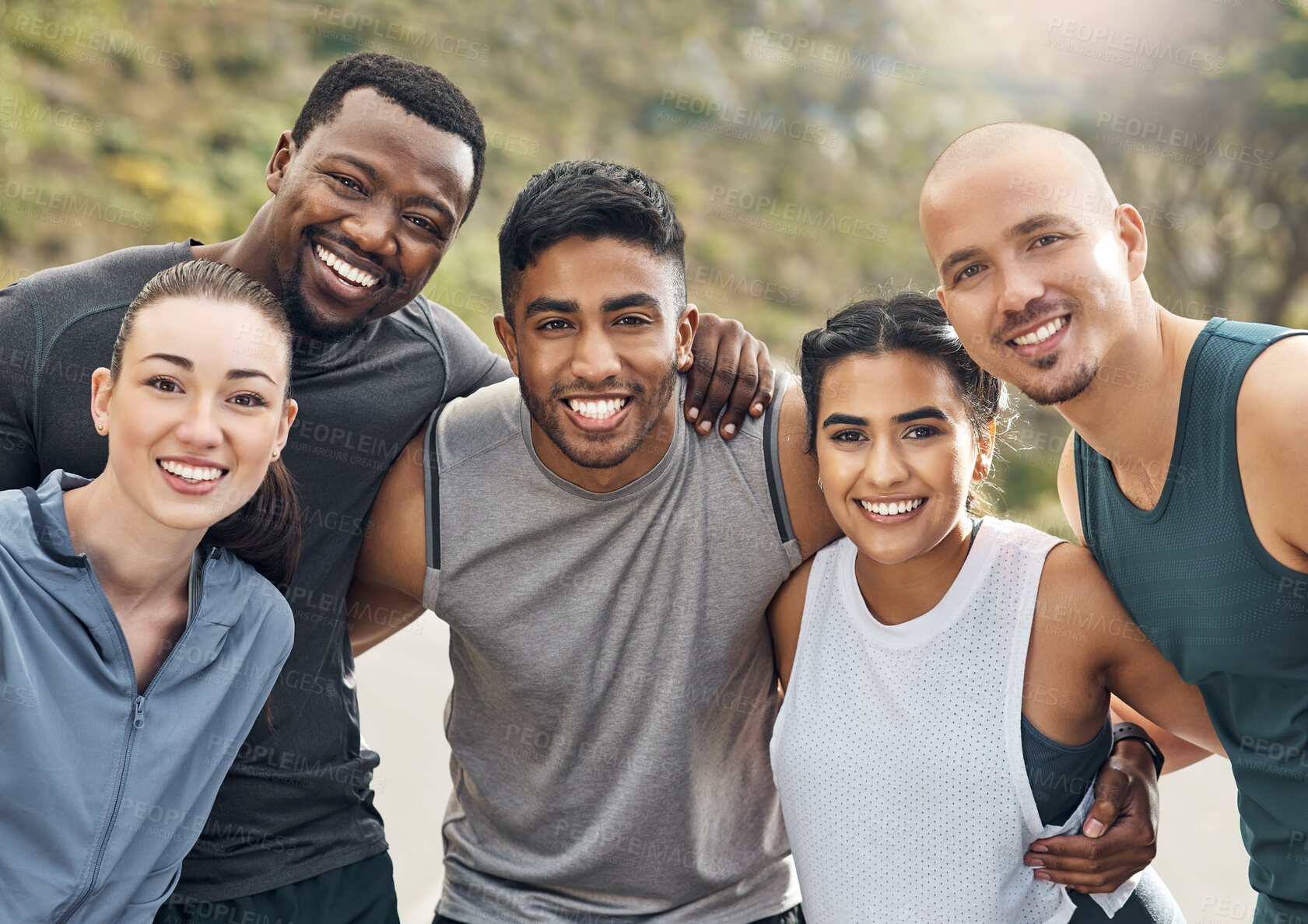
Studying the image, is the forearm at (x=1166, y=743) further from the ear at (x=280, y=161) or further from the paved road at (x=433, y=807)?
the ear at (x=280, y=161)

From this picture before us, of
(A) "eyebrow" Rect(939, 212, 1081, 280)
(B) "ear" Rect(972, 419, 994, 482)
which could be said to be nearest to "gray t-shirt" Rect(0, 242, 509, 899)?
(B) "ear" Rect(972, 419, 994, 482)

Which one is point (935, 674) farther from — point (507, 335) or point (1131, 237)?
point (507, 335)

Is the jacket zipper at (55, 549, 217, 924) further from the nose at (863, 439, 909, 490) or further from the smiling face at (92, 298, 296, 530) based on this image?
the nose at (863, 439, 909, 490)

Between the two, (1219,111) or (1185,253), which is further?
(1185,253)

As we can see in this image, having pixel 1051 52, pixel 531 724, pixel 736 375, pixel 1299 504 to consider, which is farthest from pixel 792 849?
pixel 1051 52

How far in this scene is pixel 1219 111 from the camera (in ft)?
29.6

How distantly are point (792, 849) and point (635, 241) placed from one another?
1308 mm

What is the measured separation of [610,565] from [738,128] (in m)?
11.4

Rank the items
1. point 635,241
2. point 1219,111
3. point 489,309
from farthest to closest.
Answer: point 489,309, point 1219,111, point 635,241

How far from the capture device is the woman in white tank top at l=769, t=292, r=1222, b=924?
83.0 inches

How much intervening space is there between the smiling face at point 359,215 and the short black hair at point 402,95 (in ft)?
0.08

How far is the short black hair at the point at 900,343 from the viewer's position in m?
2.18

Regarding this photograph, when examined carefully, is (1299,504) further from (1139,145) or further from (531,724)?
(1139,145)

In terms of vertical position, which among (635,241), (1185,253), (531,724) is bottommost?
(531,724)
